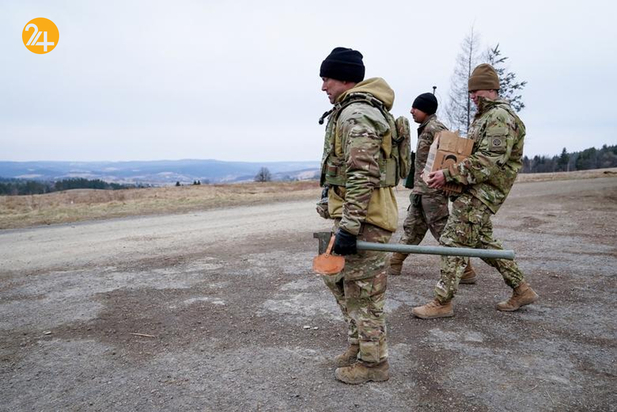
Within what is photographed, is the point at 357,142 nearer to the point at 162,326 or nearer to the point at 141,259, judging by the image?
the point at 162,326

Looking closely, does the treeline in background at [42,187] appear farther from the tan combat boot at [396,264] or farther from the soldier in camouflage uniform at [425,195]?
the soldier in camouflage uniform at [425,195]

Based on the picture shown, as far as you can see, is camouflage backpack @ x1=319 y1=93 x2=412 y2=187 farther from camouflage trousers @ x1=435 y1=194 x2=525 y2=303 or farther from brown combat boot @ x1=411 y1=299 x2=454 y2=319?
brown combat boot @ x1=411 y1=299 x2=454 y2=319

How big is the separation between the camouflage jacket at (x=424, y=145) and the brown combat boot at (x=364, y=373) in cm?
267

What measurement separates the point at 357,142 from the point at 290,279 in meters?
3.15

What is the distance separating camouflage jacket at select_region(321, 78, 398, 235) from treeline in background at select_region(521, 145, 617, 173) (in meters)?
82.4

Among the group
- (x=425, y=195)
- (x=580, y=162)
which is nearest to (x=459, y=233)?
(x=425, y=195)

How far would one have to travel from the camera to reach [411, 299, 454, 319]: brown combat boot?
4188mm

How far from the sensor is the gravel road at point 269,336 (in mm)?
2916

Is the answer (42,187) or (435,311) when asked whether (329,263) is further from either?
(42,187)

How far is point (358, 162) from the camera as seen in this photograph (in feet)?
9.05

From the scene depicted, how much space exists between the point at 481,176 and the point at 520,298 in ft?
4.39

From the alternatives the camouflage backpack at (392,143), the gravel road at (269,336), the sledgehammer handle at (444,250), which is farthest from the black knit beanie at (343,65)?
the gravel road at (269,336)

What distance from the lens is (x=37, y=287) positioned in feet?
17.8

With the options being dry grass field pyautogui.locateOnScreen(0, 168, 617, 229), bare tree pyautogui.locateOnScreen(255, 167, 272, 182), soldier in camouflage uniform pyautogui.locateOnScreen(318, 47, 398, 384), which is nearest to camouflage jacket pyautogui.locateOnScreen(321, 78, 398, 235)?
soldier in camouflage uniform pyautogui.locateOnScreen(318, 47, 398, 384)
